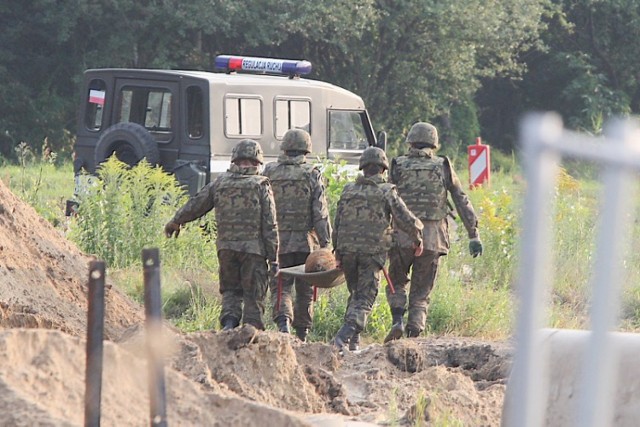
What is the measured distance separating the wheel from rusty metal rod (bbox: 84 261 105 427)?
9995 mm

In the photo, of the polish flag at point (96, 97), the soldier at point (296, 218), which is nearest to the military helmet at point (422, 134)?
the soldier at point (296, 218)

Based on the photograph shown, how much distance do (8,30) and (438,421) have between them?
2488cm

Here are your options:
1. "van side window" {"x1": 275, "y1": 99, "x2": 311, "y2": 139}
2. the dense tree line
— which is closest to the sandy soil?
"van side window" {"x1": 275, "y1": 99, "x2": 311, "y2": 139}

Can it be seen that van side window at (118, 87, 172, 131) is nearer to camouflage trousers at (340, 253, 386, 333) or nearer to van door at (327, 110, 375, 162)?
van door at (327, 110, 375, 162)

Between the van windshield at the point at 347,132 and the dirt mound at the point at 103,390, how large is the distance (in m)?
10.8

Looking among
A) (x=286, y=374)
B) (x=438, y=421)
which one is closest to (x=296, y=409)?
(x=286, y=374)

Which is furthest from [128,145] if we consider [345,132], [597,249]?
[597,249]

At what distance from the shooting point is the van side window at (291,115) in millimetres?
14305

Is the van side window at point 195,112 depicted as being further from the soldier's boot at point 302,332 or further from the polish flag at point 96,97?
the soldier's boot at point 302,332

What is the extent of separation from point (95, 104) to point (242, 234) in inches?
251

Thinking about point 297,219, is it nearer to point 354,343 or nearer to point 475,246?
point 354,343

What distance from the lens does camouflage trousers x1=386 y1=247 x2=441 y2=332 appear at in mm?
9484

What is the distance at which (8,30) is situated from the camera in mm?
29062

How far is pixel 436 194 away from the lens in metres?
9.49
